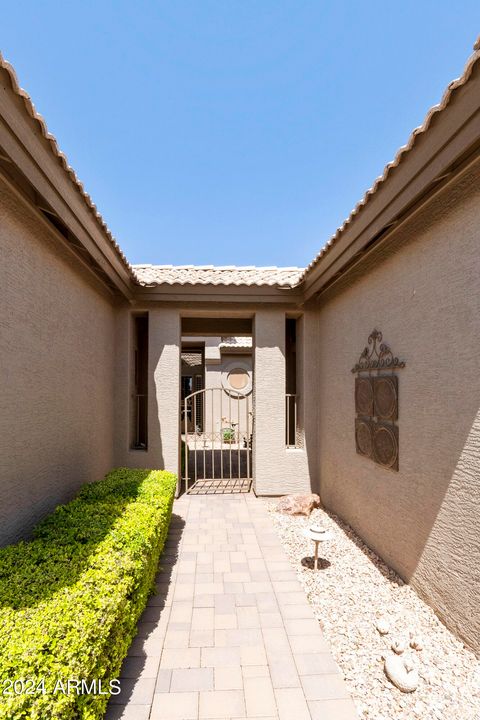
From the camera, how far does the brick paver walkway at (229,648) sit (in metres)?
2.76

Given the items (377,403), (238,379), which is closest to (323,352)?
(377,403)

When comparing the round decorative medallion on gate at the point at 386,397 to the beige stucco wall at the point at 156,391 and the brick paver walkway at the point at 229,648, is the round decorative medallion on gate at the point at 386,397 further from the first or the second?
the beige stucco wall at the point at 156,391

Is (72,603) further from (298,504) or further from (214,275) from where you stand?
(214,275)

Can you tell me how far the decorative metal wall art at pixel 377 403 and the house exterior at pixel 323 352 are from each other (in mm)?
34

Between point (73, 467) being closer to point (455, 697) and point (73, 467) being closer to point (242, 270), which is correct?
point (455, 697)

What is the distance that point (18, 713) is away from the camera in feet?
6.01

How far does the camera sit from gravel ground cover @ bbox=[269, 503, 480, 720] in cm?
277

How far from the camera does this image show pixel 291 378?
9602mm

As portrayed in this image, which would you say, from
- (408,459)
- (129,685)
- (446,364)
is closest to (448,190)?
(446,364)

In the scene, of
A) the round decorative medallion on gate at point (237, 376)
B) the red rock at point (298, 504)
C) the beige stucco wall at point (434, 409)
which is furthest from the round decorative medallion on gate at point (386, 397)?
the round decorative medallion on gate at point (237, 376)

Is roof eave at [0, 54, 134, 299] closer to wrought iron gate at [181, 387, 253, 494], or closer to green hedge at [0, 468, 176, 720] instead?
green hedge at [0, 468, 176, 720]

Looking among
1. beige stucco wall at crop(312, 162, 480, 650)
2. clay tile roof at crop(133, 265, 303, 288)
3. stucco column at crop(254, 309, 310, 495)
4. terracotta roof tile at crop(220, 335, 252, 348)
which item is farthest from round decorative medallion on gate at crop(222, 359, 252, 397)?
beige stucco wall at crop(312, 162, 480, 650)

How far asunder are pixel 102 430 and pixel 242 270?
5539 millimetres

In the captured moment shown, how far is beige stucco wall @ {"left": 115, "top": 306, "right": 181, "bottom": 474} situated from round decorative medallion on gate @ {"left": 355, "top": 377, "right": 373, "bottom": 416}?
410 centimetres
